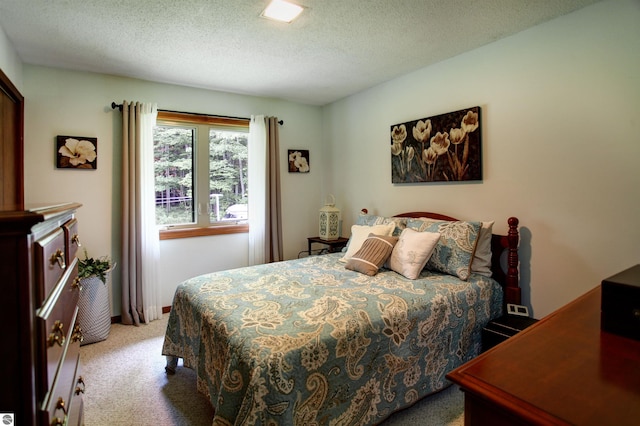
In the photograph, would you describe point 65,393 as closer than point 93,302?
Yes

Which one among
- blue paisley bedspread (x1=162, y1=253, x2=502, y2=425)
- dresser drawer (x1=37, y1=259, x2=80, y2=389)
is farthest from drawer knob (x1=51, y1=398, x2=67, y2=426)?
blue paisley bedspread (x1=162, y1=253, x2=502, y2=425)

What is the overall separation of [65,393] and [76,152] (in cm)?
274

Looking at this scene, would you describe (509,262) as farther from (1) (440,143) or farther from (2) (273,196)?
(2) (273,196)

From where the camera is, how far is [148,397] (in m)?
2.19

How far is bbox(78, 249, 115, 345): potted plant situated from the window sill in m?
0.65

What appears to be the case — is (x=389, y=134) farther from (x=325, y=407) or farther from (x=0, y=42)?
(x=0, y=42)

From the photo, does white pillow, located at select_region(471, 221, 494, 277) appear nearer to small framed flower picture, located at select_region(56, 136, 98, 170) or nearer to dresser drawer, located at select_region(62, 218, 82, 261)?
dresser drawer, located at select_region(62, 218, 82, 261)

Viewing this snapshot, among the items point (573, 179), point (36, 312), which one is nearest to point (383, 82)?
point (573, 179)

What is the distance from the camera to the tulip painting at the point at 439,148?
111 inches

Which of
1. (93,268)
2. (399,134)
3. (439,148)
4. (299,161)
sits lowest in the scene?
(93,268)

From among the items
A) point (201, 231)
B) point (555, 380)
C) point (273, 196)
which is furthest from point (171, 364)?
point (555, 380)

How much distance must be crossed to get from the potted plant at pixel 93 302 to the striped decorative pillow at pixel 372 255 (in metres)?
2.23

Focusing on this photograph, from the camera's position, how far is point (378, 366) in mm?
1785

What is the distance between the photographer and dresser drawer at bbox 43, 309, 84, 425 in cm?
90
